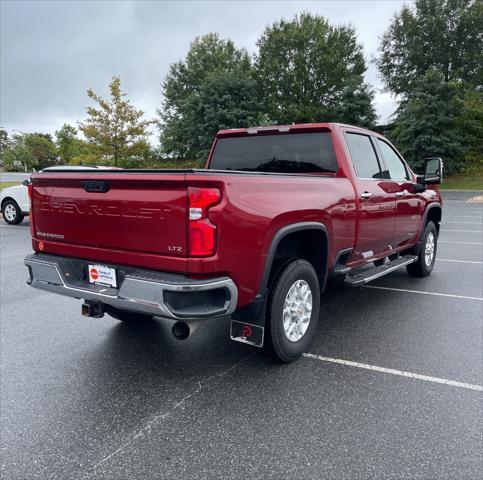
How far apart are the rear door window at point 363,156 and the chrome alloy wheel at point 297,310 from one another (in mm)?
1524

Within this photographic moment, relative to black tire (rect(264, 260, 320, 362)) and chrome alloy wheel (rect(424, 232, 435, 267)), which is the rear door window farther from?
chrome alloy wheel (rect(424, 232, 435, 267))

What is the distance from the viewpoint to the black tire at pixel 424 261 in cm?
628

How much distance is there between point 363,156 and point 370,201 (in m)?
0.56

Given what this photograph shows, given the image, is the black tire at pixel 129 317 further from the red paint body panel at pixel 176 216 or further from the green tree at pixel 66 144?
the green tree at pixel 66 144

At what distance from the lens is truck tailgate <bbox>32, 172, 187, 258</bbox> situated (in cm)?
266

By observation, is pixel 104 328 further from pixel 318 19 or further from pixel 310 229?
pixel 318 19

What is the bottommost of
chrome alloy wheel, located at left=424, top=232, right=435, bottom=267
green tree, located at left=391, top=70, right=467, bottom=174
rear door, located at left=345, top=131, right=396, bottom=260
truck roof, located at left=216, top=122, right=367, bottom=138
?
chrome alloy wheel, located at left=424, top=232, right=435, bottom=267

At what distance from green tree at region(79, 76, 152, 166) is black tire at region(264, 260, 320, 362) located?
2794 cm

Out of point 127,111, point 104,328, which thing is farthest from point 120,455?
point 127,111

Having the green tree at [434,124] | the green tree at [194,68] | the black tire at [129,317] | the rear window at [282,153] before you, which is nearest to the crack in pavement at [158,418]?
the black tire at [129,317]

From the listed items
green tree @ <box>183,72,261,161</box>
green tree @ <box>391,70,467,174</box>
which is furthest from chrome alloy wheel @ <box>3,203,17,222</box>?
green tree @ <box>391,70,467,174</box>

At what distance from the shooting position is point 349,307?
200 inches

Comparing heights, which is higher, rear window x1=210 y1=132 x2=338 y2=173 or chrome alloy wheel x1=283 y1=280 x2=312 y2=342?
rear window x1=210 y1=132 x2=338 y2=173

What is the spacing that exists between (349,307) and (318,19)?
43.9 meters
